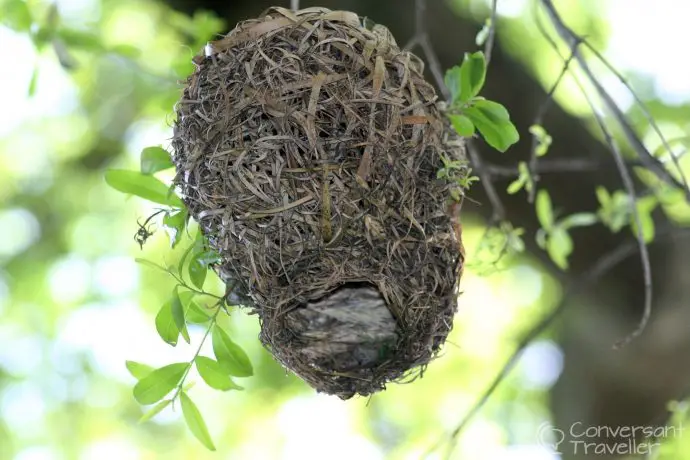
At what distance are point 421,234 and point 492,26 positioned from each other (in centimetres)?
44

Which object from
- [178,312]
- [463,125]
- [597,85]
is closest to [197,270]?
[178,312]

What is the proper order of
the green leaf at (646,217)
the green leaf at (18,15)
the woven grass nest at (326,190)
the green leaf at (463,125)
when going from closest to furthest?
the woven grass nest at (326,190)
the green leaf at (463,125)
the green leaf at (18,15)
the green leaf at (646,217)

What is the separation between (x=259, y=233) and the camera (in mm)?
889

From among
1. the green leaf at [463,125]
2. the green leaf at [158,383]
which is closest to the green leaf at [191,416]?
the green leaf at [158,383]

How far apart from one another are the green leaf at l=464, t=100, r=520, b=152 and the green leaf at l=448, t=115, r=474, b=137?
0.02 metres

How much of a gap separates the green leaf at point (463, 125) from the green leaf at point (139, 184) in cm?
39

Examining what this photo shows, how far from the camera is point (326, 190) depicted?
87cm

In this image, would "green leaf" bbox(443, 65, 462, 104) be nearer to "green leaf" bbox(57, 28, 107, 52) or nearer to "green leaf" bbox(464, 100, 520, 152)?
"green leaf" bbox(464, 100, 520, 152)

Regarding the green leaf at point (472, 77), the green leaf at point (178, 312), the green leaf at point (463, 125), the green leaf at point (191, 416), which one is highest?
the green leaf at point (472, 77)

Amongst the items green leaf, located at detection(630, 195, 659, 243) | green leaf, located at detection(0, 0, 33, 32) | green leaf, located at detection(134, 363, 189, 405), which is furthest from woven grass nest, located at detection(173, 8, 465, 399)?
green leaf, located at detection(630, 195, 659, 243)

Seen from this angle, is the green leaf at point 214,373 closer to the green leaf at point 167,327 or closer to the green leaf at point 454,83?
the green leaf at point 167,327

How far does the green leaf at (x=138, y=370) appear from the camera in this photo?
1044 mm

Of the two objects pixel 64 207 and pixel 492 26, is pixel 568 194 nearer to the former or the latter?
pixel 492 26

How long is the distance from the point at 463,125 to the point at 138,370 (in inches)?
20.7
